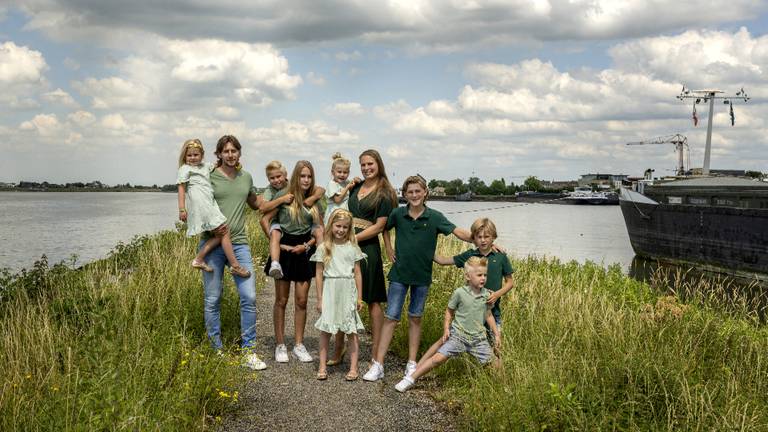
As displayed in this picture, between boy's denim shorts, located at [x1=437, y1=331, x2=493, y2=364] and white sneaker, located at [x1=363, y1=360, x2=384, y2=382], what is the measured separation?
2.24 feet

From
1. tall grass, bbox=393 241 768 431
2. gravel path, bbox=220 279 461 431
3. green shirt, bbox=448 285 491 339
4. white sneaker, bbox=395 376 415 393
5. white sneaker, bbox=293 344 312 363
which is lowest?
gravel path, bbox=220 279 461 431

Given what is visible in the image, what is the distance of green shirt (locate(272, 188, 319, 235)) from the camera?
6156 millimetres

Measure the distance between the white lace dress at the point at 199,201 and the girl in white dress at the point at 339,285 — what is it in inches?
37.5

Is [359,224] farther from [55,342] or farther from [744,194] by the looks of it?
[744,194]

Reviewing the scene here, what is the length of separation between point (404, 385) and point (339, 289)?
3.31ft

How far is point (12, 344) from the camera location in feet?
17.4

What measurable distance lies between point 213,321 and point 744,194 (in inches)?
960

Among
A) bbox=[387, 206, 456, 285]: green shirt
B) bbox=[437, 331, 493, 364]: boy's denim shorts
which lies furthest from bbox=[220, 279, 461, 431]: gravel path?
bbox=[387, 206, 456, 285]: green shirt

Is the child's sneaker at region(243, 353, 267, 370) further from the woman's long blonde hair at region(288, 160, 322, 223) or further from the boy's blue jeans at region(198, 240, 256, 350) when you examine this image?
the woman's long blonde hair at region(288, 160, 322, 223)

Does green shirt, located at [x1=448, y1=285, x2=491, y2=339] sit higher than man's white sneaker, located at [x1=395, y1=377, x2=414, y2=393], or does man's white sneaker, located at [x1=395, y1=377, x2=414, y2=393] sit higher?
green shirt, located at [x1=448, y1=285, x2=491, y2=339]

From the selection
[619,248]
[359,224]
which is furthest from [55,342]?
→ [619,248]

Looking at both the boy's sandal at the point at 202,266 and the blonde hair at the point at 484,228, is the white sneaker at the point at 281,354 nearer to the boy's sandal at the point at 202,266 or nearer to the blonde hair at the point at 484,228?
the boy's sandal at the point at 202,266

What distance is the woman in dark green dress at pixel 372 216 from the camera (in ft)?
19.1

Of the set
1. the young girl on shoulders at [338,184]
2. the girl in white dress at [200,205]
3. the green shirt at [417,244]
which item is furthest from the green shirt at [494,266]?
the girl in white dress at [200,205]
